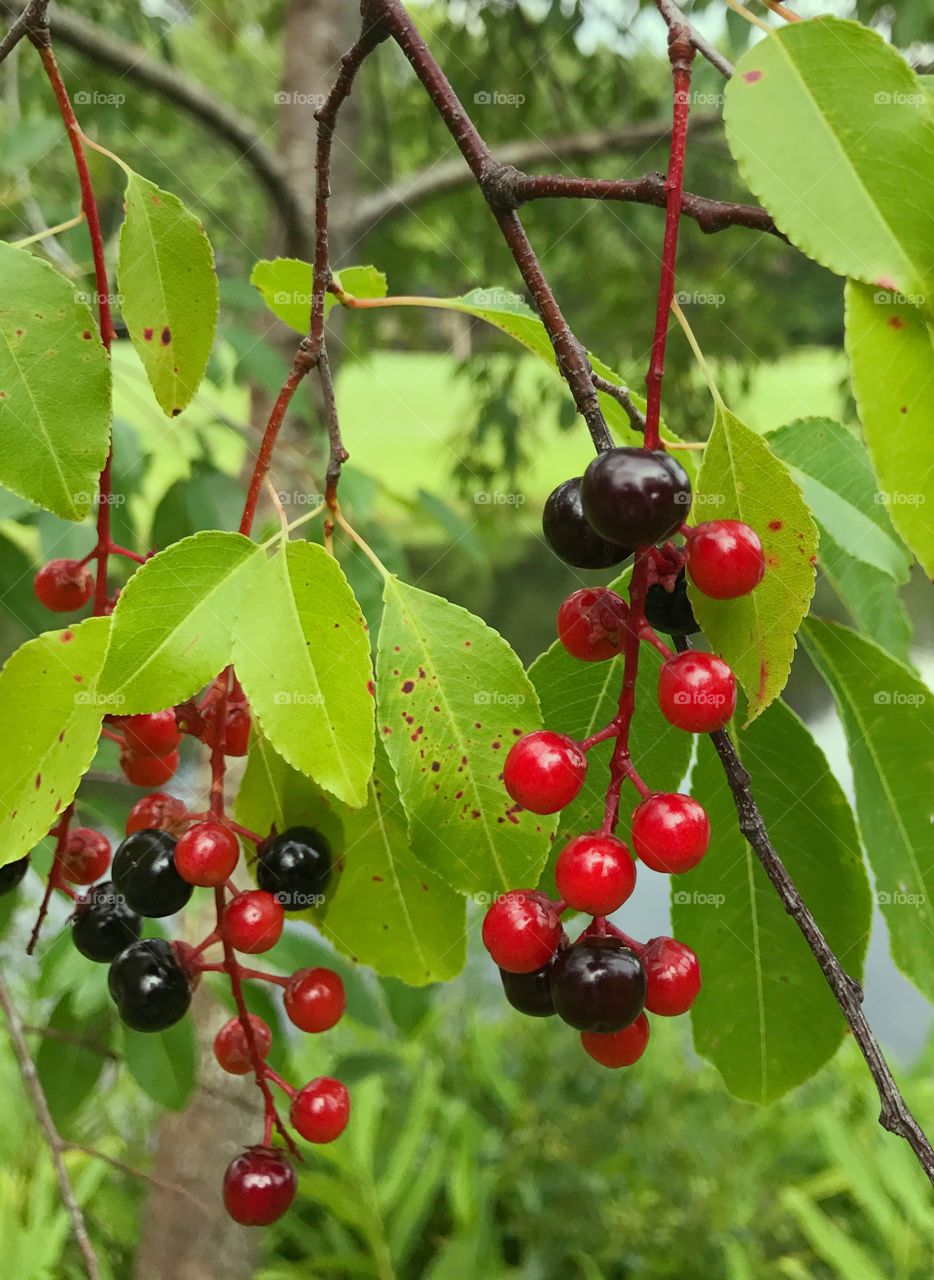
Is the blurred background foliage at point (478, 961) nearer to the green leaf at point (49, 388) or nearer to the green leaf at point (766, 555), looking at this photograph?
the green leaf at point (49, 388)

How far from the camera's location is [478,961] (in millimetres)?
3857

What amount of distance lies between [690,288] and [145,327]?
3.26 m

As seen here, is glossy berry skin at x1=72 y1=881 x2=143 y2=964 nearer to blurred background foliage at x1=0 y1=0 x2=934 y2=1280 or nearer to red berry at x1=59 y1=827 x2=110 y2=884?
red berry at x1=59 y1=827 x2=110 y2=884

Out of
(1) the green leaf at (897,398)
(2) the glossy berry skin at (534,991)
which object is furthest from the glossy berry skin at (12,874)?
(1) the green leaf at (897,398)

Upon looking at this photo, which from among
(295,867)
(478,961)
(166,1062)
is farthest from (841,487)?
(478,961)

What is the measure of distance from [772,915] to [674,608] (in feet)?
0.77

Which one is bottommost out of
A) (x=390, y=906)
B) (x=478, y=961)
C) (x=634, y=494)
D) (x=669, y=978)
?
(x=478, y=961)

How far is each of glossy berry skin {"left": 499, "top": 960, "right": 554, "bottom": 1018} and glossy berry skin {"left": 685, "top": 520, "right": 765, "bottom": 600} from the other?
205 millimetres

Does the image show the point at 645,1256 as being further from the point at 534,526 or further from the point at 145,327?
the point at 534,526

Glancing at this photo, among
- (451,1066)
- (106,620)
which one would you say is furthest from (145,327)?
→ (451,1066)

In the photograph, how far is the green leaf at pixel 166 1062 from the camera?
119 cm

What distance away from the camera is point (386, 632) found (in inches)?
24.4

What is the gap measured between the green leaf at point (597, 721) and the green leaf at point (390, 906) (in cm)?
8

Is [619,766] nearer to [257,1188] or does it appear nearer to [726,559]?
[726,559]
